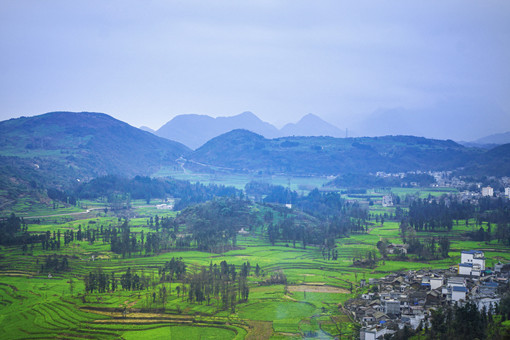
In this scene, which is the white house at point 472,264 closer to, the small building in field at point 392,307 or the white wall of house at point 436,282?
the white wall of house at point 436,282

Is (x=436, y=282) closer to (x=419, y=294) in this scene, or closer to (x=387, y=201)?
(x=419, y=294)

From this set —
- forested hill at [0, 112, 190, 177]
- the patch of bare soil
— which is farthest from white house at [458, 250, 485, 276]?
forested hill at [0, 112, 190, 177]

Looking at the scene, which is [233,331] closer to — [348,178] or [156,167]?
[348,178]

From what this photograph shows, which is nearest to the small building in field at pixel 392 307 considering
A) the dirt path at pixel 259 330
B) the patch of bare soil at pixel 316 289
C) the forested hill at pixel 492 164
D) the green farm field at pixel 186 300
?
the green farm field at pixel 186 300

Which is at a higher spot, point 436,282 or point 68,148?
point 68,148

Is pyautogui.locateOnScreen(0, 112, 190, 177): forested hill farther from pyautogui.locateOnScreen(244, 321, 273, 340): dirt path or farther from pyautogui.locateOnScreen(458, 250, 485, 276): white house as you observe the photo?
pyautogui.locateOnScreen(458, 250, 485, 276): white house

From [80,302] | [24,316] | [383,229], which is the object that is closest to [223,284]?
[80,302]

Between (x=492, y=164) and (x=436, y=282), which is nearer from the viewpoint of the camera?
(x=436, y=282)

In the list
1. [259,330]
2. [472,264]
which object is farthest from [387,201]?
[259,330]

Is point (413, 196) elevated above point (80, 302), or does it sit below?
above
